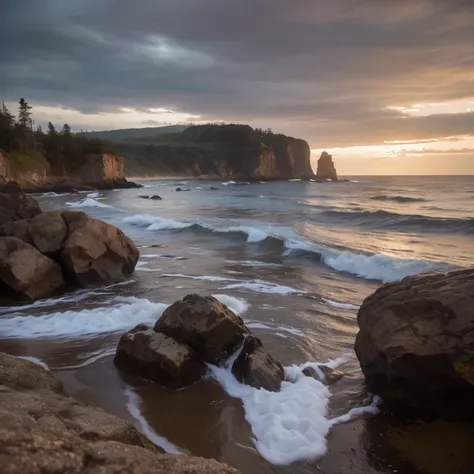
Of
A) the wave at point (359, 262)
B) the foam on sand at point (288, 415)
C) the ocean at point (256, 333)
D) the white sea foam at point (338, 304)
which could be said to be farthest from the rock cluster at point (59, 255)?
the foam on sand at point (288, 415)

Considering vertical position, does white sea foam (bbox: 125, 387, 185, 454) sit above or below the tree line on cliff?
below

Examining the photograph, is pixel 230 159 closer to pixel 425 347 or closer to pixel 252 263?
pixel 252 263

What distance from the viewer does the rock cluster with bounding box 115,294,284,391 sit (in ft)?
20.9

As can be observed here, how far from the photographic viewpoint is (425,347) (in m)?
5.63

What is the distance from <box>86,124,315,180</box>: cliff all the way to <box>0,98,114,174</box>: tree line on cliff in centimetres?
7964

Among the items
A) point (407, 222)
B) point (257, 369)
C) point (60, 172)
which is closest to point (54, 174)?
point (60, 172)

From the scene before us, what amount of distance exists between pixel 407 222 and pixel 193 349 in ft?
86.7

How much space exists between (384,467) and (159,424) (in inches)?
98.4

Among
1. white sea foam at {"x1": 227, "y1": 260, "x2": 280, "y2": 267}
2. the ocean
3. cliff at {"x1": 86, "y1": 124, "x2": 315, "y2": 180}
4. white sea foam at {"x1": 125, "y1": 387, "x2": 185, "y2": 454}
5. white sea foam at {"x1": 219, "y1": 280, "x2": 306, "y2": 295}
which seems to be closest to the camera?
white sea foam at {"x1": 125, "y1": 387, "x2": 185, "y2": 454}

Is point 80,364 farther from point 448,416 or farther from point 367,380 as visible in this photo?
point 448,416

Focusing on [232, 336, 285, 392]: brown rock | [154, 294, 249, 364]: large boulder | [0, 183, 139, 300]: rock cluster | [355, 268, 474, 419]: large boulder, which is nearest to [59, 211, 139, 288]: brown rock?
[0, 183, 139, 300]: rock cluster

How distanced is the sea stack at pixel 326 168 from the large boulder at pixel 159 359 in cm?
18480

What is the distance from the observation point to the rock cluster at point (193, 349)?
20.9 ft

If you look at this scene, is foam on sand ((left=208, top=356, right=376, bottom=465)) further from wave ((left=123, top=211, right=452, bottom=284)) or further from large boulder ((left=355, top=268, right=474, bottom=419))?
wave ((left=123, top=211, right=452, bottom=284))
